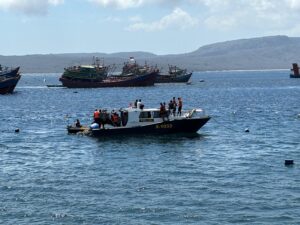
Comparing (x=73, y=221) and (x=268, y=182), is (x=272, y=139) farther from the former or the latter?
(x=73, y=221)

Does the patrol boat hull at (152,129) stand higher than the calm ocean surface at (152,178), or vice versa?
the patrol boat hull at (152,129)

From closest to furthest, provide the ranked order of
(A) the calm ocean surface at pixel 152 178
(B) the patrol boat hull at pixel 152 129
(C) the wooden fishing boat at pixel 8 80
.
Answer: (A) the calm ocean surface at pixel 152 178
(B) the patrol boat hull at pixel 152 129
(C) the wooden fishing boat at pixel 8 80

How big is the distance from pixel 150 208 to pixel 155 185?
222 inches

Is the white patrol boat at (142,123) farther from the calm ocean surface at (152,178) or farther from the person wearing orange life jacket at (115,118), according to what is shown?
the calm ocean surface at (152,178)

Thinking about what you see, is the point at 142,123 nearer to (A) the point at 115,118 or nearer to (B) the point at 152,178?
(A) the point at 115,118

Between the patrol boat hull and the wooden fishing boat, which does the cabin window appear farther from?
the wooden fishing boat

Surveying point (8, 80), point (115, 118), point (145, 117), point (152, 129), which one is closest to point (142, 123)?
point (145, 117)

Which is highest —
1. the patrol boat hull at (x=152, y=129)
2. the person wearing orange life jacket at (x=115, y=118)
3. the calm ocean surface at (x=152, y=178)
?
the person wearing orange life jacket at (x=115, y=118)

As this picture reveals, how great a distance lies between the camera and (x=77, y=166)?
4834 cm

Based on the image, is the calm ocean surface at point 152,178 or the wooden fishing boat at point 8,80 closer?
the calm ocean surface at point 152,178

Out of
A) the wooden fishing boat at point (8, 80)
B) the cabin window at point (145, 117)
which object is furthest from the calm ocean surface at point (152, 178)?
the wooden fishing boat at point (8, 80)

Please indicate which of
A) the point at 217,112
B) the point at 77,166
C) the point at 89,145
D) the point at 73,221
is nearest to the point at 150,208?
the point at 73,221

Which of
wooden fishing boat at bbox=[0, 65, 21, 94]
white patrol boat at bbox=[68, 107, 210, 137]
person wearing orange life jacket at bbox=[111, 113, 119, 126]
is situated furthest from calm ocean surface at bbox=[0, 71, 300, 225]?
wooden fishing boat at bbox=[0, 65, 21, 94]

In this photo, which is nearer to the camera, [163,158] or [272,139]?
[163,158]
